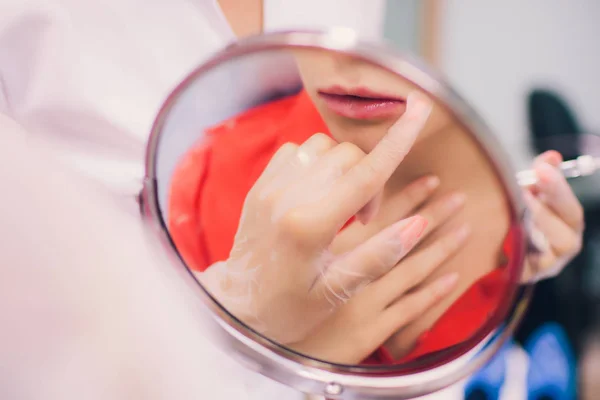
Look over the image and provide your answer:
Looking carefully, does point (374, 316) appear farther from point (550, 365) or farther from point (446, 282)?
point (550, 365)

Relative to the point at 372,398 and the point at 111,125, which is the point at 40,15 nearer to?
the point at 111,125

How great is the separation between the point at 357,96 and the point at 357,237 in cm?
9

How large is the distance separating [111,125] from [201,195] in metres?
0.12

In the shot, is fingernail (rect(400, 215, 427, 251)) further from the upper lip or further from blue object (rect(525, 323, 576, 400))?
blue object (rect(525, 323, 576, 400))

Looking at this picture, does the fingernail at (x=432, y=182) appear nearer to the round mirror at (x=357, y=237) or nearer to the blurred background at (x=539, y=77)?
the round mirror at (x=357, y=237)

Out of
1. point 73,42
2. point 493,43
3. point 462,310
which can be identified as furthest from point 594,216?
point 73,42

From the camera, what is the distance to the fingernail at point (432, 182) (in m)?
0.27

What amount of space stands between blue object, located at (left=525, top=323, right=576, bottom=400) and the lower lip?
1.64ft

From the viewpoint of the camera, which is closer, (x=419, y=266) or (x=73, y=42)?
(x=419, y=266)

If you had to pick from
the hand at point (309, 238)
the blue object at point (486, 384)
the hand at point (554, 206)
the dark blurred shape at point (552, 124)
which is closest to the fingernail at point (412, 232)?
the hand at point (309, 238)

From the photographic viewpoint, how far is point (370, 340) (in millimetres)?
294

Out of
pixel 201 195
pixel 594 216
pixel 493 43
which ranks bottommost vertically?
pixel 594 216

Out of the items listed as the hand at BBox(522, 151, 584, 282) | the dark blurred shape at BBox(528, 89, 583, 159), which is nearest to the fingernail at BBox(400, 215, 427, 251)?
the hand at BBox(522, 151, 584, 282)

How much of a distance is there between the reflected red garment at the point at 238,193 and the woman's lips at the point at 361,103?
2cm
